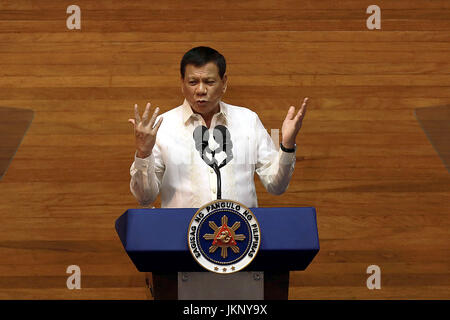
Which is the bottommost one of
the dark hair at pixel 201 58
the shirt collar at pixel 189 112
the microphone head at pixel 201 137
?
the microphone head at pixel 201 137

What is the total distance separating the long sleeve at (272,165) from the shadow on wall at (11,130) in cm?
99

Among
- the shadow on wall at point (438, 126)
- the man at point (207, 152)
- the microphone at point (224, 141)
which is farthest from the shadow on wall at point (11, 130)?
the shadow on wall at point (438, 126)

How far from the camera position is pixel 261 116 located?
235 cm

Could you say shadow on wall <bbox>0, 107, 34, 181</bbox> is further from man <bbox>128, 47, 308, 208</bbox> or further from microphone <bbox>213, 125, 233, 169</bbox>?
microphone <bbox>213, 125, 233, 169</bbox>

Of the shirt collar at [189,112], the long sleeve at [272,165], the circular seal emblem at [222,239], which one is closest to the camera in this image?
the circular seal emblem at [222,239]

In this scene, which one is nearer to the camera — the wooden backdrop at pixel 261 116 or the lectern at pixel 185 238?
the lectern at pixel 185 238

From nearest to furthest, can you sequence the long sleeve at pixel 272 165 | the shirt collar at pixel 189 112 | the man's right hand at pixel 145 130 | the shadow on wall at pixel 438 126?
the man's right hand at pixel 145 130, the long sleeve at pixel 272 165, the shirt collar at pixel 189 112, the shadow on wall at pixel 438 126

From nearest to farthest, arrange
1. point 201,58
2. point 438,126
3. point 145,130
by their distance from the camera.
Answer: point 145,130, point 201,58, point 438,126

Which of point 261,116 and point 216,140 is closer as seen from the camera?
point 216,140

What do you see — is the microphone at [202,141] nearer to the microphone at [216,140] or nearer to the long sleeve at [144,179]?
the microphone at [216,140]

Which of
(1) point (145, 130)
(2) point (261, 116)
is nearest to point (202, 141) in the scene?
(1) point (145, 130)

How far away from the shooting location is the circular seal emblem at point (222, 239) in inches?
49.8

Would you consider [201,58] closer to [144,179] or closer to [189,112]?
[189,112]

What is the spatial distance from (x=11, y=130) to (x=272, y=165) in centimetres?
112
